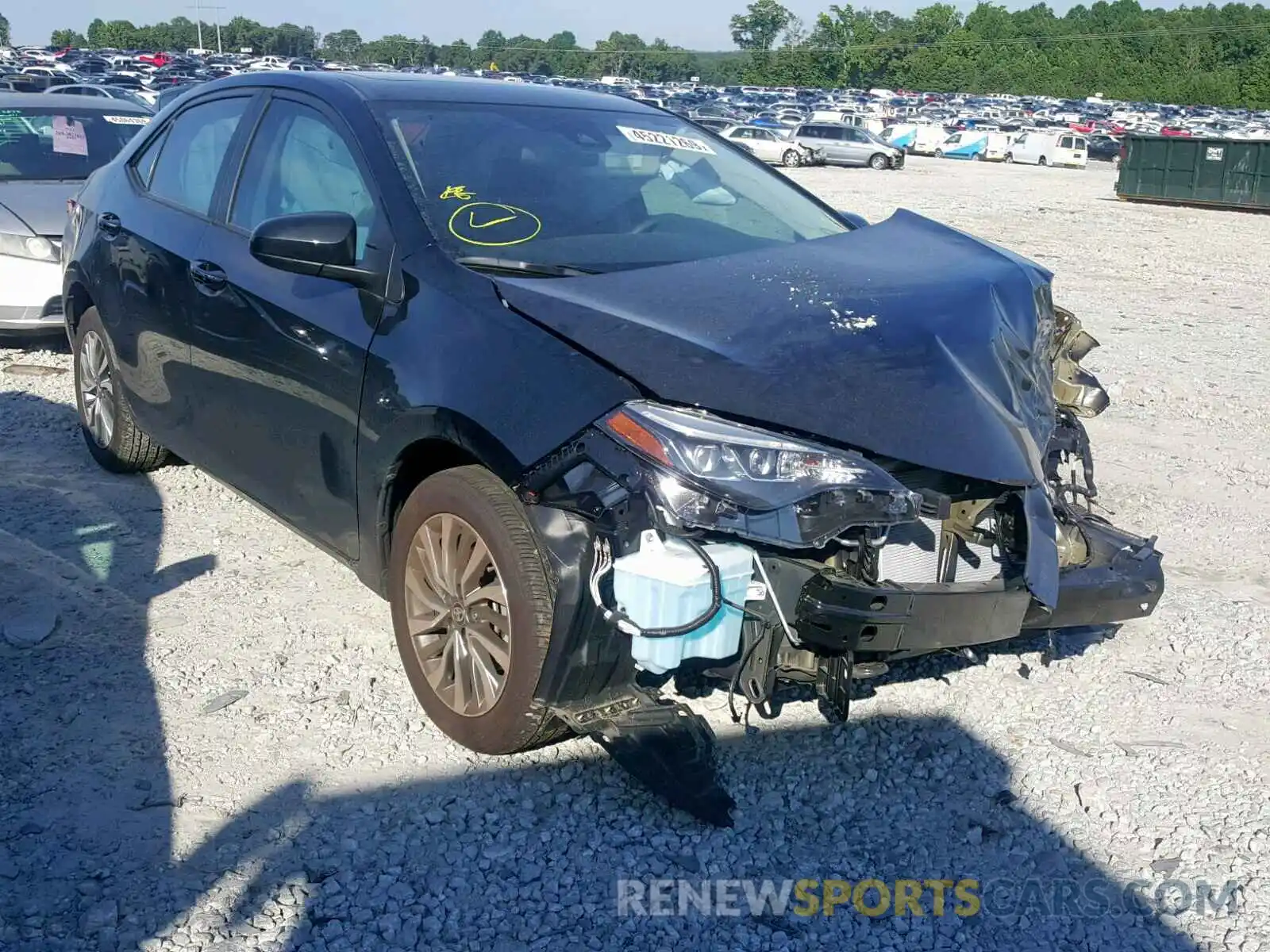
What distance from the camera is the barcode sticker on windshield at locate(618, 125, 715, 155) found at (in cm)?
445

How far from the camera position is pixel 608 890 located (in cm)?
293

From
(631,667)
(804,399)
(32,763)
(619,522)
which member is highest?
(804,399)

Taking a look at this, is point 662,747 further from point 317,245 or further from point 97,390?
point 97,390

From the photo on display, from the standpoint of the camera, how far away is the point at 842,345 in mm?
3129

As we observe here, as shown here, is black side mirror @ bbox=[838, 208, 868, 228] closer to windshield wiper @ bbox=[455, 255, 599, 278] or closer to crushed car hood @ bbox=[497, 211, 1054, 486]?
crushed car hood @ bbox=[497, 211, 1054, 486]

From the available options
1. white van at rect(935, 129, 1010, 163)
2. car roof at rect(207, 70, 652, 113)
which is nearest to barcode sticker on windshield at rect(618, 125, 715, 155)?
car roof at rect(207, 70, 652, 113)

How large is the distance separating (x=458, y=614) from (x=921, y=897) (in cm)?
139

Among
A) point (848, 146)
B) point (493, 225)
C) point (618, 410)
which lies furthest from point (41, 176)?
point (848, 146)

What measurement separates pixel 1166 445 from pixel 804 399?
4555 mm

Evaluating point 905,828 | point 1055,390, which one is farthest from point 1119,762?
point 1055,390

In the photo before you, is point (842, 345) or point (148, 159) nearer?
point (842, 345)

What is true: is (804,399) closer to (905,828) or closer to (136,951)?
(905,828)

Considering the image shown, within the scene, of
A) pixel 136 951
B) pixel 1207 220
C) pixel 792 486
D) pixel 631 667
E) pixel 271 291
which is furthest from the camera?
pixel 1207 220

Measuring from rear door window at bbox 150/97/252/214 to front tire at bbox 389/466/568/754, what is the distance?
1910 millimetres
